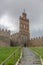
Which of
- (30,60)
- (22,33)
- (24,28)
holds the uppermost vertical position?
(24,28)

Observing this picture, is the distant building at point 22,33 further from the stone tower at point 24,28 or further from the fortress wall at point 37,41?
the fortress wall at point 37,41

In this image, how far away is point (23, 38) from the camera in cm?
5609

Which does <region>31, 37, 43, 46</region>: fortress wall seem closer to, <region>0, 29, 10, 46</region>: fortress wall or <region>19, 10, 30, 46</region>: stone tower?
<region>19, 10, 30, 46</region>: stone tower

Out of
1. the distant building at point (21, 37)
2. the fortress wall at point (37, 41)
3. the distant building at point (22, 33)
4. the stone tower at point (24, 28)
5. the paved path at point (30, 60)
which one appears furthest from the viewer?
the stone tower at point (24, 28)

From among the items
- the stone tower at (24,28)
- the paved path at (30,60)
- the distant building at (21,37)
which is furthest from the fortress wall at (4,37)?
the paved path at (30,60)

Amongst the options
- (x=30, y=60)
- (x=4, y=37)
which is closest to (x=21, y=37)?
(x=4, y=37)

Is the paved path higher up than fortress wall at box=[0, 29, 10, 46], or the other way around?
fortress wall at box=[0, 29, 10, 46]

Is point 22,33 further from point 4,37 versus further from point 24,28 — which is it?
point 4,37

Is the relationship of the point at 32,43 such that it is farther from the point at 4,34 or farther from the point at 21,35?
the point at 4,34

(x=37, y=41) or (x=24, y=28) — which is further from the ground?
(x=24, y=28)

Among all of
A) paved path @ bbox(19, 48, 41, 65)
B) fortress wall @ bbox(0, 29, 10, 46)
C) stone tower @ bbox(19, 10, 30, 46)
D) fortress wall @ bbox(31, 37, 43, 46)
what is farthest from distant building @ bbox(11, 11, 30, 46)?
paved path @ bbox(19, 48, 41, 65)

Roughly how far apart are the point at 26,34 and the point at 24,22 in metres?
4.36

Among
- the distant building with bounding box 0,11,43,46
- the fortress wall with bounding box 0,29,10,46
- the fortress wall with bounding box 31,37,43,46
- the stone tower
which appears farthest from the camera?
the stone tower

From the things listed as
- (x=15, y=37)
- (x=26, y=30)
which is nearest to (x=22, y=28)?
(x=26, y=30)
